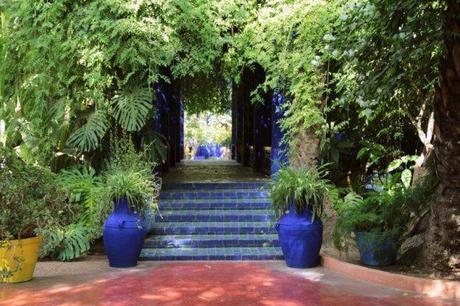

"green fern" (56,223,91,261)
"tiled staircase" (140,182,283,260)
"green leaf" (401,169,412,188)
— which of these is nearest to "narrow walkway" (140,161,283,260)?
"tiled staircase" (140,182,283,260)

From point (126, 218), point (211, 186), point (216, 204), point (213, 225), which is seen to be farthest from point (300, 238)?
point (211, 186)

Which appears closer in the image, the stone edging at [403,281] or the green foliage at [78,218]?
the stone edging at [403,281]

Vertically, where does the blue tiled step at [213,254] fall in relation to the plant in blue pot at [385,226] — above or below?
below

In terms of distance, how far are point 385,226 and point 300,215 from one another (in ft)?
3.30

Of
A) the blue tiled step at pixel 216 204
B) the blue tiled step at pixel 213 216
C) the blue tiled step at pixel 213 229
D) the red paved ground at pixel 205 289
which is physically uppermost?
the blue tiled step at pixel 216 204

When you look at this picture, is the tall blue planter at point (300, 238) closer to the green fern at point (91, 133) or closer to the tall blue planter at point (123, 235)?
the tall blue planter at point (123, 235)

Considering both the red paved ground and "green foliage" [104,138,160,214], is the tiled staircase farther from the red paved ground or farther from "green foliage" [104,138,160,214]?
"green foliage" [104,138,160,214]

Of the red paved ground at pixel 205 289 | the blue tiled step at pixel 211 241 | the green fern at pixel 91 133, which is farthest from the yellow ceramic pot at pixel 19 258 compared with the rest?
the green fern at pixel 91 133

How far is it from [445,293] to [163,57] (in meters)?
5.00

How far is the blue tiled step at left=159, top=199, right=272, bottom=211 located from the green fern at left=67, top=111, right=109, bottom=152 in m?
1.48

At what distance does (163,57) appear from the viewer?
26.7ft

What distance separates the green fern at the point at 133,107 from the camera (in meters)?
7.95

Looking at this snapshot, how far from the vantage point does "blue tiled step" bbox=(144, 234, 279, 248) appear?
7.45 meters

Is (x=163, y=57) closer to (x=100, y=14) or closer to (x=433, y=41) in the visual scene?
(x=100, y=14)
